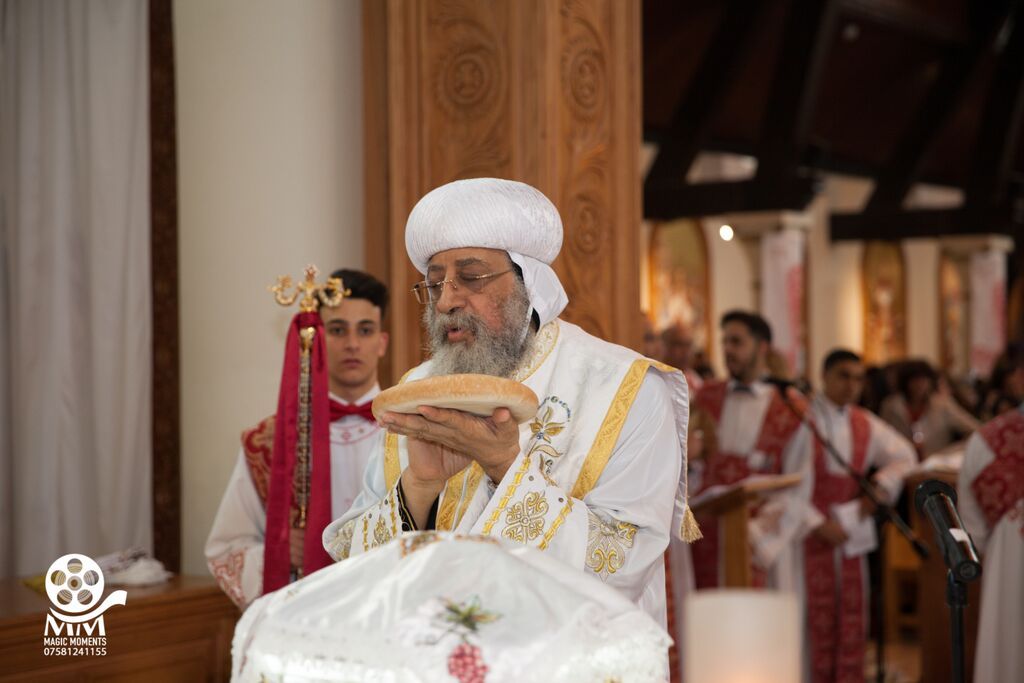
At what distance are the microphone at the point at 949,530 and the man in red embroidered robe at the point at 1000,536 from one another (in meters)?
3.01

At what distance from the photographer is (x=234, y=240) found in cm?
473

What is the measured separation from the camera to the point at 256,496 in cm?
396

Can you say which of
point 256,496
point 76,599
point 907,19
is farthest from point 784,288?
point 76,599

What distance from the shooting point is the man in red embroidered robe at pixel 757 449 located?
22.2 feet

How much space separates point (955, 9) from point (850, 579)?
10.4 m

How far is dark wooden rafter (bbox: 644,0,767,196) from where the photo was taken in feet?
43.3

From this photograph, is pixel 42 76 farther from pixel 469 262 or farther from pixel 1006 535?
pixel 1006 535

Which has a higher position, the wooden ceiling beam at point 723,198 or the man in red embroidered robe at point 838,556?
the wooden ceiling beam at point 723,198

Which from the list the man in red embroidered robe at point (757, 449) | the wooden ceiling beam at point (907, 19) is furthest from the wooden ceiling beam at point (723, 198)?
the man in red embroidered robe at point (757, 449)

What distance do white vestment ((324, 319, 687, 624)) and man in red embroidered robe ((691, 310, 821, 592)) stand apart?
12.9 ft

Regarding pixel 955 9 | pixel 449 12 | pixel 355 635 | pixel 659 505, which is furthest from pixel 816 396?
pixel 955 9

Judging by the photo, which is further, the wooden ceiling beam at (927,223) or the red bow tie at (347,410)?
the wooden ceiling beam at (927,223)

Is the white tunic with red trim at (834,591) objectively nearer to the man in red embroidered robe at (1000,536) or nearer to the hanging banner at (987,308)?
the man in red embroidered robe at (1000,536)

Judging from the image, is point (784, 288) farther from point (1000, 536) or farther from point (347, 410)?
point (347, 410)
